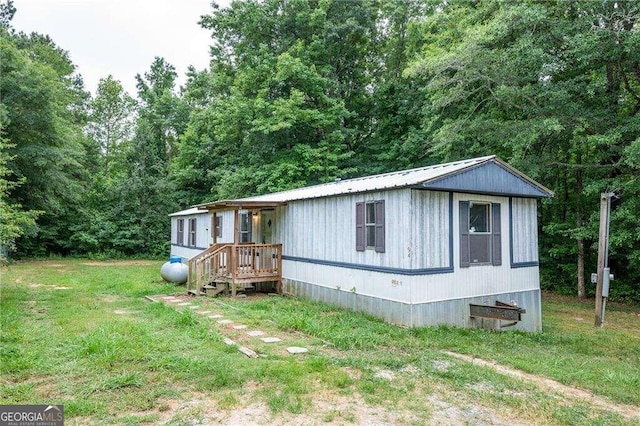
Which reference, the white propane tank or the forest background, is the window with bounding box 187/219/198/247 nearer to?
the forest background

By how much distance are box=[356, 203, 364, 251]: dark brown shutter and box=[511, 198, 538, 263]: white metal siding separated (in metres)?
3.09

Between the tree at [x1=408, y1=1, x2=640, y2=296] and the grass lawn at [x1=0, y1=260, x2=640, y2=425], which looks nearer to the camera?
the grass lawn at [x1=0, y1=260, x2=640, y2=425]

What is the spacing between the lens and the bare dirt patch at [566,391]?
3934mm

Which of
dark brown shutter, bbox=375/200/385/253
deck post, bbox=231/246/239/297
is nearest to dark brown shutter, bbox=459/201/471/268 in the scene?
dark brown shutter, bbox=375/200/385/253

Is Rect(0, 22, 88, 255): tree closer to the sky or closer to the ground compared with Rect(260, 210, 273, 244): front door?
closer to the sky

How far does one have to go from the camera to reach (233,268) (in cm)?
1026

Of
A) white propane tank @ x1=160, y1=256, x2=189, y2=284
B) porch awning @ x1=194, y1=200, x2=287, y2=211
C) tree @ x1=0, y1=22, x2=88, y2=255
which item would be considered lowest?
white propane tank @ x1=160, y1=256, x2=189, y2=284

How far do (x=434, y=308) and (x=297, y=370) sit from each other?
351 centimetres

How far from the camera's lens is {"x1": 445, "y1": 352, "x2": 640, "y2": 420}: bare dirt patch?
3934 millimetres

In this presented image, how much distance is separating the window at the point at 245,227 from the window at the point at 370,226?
5.40 m

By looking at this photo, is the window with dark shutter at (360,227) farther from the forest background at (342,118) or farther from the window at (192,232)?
the window at (192,232)

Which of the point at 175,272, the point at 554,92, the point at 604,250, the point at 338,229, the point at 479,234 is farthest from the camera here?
the point at 175,272

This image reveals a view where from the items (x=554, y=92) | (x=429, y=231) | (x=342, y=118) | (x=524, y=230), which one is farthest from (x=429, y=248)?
(x=342, y=118)

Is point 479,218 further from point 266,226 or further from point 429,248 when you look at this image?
point 266,226
